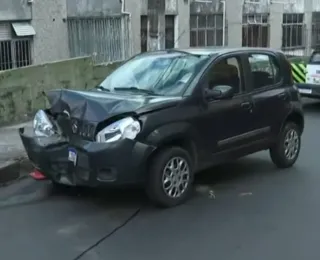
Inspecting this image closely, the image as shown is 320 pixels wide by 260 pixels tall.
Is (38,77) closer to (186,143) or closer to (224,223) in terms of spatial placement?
(186,143)

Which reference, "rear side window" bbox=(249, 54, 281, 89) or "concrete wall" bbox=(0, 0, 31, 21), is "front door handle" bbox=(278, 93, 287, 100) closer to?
"rear side window" bbox=(249, 54, 281, 89)

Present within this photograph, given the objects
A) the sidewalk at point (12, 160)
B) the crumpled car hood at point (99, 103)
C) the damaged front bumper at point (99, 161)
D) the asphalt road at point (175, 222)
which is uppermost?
the crumpled car hood at point (99, 103)

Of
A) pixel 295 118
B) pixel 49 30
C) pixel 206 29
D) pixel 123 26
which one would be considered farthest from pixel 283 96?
pixel 206 29

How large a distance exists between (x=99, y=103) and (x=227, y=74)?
1768 millimetres

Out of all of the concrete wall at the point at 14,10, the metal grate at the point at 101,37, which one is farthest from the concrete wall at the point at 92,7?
the concrete wall at the point at 14,10

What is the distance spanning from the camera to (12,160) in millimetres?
7961

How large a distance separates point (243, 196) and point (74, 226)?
2.05 meters

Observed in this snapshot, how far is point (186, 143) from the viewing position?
6488mm

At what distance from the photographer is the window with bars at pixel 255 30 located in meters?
25.0

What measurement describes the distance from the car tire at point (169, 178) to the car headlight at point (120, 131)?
0.40 meters

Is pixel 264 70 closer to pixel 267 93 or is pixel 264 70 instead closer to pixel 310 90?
pixel 267 93

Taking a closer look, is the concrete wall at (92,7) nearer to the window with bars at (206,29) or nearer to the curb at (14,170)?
the window with bars at (206,29)

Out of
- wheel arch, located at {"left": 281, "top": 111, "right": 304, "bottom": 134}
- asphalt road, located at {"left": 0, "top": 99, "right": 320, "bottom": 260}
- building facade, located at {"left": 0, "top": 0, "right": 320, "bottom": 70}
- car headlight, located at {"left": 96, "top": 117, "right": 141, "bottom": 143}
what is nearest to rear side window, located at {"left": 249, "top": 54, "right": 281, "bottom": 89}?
wheel arch, located at {"left": 281, "top": 111, "right": 304, "bottom": 134}

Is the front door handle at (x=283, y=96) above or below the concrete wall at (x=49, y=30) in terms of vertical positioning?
below
